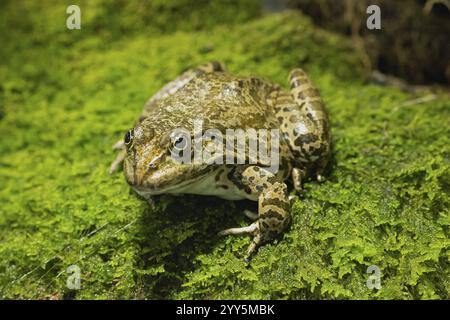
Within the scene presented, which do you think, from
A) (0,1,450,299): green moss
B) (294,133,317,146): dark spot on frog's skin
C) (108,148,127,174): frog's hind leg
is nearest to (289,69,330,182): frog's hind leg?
(294,133,317,146): dark spot on frog's skin

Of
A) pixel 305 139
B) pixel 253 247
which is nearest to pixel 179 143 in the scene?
pixel 253 247

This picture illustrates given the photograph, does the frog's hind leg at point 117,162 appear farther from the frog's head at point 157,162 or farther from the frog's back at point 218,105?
the frog's head at point 157,162

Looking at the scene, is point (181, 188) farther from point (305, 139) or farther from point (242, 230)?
point (305, 139)

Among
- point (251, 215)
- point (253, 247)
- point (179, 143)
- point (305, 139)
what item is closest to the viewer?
point (179, 143)

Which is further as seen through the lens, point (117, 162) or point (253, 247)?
point (117, 162)

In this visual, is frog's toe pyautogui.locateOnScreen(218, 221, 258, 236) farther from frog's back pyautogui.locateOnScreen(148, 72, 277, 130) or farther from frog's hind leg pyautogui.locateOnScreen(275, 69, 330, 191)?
frog's back pyautogui.locateOnScreen(148, 72, 277, 130)

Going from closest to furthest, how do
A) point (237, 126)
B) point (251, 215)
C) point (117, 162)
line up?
point (251, 215) < point (237, 126) < point (117, 162)
